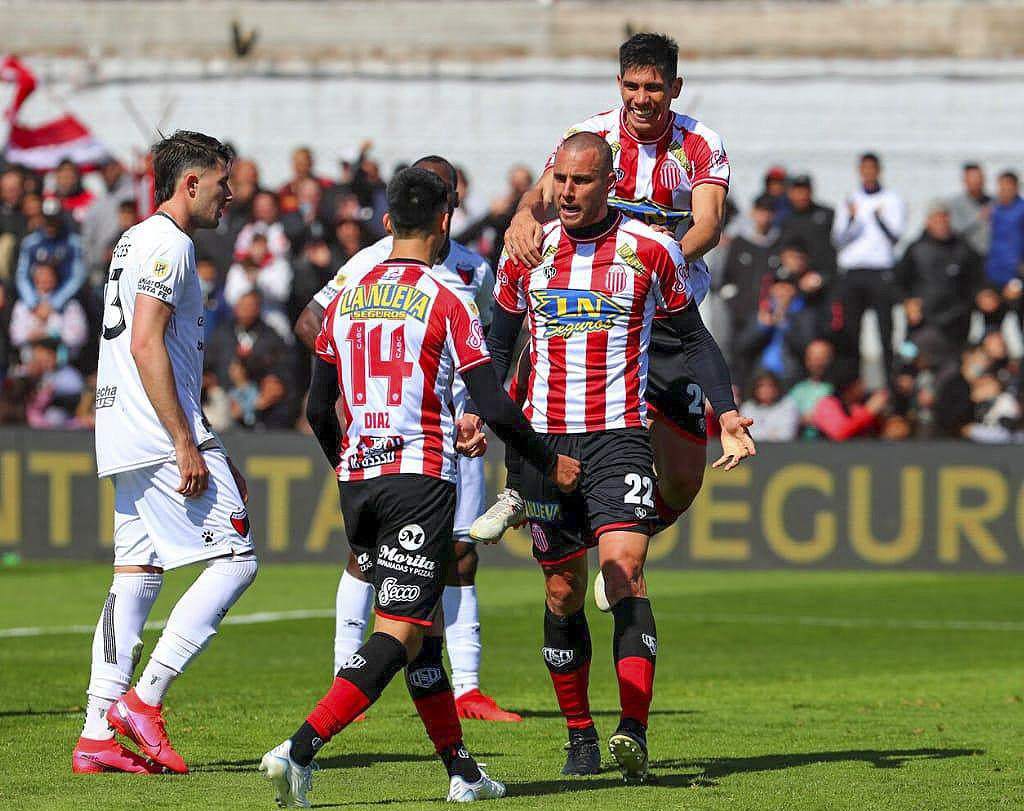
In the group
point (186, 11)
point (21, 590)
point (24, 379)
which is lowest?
point (21, 590)

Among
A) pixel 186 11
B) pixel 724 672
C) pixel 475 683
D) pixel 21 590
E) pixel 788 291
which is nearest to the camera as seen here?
pixel 475 683

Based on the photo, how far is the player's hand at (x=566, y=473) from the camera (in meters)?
7.43

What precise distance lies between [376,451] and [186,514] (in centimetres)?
121

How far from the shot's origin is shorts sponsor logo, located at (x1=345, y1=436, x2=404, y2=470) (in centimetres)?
706

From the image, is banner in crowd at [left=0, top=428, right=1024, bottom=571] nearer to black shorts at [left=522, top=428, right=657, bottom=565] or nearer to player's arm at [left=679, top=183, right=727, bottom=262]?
player's arm at [left=679, top=183, right=727, bottom=262]

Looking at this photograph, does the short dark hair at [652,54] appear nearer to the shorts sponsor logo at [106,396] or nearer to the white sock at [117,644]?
the shorts sponsor logo at [106,396]

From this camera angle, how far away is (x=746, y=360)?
19.7 m

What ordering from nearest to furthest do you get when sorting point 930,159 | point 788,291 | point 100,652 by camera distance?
point 100,652 → point 788,291 → point 930,159

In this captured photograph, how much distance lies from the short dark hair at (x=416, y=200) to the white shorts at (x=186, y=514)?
1.50m

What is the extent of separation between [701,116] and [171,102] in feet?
22.8

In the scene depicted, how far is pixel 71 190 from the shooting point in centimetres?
2202

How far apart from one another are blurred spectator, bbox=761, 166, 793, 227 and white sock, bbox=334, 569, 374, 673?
36.8ft

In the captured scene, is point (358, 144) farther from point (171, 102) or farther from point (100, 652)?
point (100, 652)

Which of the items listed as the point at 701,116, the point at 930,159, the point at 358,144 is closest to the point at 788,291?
the point at 930,159
